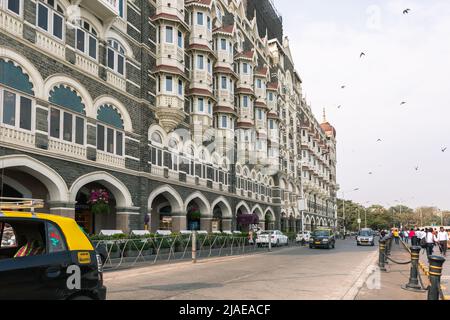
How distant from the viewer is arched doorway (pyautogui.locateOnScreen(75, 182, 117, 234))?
834 inches

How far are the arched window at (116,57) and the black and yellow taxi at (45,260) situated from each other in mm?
19445

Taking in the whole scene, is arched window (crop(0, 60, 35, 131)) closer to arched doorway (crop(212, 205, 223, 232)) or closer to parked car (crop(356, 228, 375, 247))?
arched doorway (crop(212, 205, 223, 232))

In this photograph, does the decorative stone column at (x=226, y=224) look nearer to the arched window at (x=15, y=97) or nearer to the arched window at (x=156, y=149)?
the arched window at (x=156, y=149)

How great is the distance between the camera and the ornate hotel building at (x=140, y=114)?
59.5 ft

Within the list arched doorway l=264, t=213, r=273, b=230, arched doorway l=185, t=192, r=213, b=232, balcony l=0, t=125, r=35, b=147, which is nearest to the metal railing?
arched doorway l=185, t=192, r=213, b=232

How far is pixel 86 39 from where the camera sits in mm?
21953

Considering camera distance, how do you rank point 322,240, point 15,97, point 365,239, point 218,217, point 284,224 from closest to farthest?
1. point 15,97
2. point 322,240
3. point 218,217
4. point 365,239
5. point 284,224

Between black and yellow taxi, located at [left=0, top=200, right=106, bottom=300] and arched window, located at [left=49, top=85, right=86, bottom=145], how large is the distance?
47.0ft

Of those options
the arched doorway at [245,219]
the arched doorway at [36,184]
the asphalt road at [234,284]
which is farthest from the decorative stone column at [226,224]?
the asphalt road at [234,284]

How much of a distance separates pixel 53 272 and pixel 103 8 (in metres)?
19.9

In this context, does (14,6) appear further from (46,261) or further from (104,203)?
(46,261)

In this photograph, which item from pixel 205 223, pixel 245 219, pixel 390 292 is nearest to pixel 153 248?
pixel 205 223

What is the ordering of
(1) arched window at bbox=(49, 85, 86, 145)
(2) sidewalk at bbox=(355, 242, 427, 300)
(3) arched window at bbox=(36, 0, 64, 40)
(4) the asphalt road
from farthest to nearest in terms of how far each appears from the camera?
(1) arched window at bbox=(49, 85, 86, 145) → (3) arched window at bbox=(36, 0, 64, 40) → (2) sidewalk at bbox=(355, 242, 427, 300) → (4) the asphalt road
